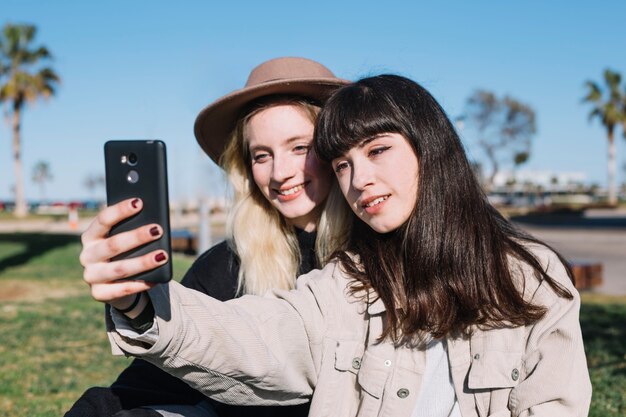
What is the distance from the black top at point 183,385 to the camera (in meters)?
2.33

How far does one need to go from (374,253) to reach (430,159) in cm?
36

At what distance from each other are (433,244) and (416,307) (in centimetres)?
20

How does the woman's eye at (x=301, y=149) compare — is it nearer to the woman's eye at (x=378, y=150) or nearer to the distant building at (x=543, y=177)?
the woman's eye at (x=378, y=150)

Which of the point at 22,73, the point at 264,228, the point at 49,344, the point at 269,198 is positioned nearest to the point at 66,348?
the point at 49,344

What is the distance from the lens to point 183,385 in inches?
101

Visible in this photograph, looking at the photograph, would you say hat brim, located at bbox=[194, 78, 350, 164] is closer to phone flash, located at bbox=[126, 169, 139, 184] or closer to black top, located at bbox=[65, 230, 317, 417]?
black top, located at bbox=[65, 230, 317, 417]

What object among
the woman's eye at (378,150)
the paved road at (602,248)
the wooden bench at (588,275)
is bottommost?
the paved road at (602,248)

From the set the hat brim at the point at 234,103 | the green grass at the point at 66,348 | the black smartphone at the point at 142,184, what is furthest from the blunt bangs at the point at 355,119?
the green grass at the point at 66,348

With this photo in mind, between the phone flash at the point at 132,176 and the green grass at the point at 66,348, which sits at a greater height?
the phone flash at the point at 132,176

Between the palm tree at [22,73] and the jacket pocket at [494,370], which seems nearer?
the jacket pocket at [494,370]

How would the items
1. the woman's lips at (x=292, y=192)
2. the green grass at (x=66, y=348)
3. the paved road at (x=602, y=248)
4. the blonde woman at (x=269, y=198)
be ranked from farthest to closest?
the paved road at (x=602, y=248)
the green grass at (x=66, y=348)
the woman's lips at (x=292, y=192)
the blonde woman at (x=269, y=198)

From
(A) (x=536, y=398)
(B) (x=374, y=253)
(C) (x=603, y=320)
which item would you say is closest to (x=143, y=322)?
(B) (x=374, y=253)

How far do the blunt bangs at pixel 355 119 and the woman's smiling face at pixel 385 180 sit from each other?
0.10 ft

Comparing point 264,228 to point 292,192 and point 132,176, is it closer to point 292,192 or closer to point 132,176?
point 292,192
